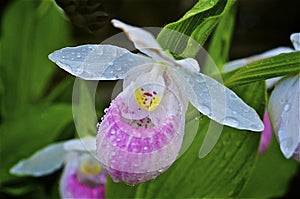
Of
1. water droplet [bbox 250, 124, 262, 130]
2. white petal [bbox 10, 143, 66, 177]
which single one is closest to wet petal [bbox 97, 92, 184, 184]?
water droplet [bbox 250, 124, 262, 130]

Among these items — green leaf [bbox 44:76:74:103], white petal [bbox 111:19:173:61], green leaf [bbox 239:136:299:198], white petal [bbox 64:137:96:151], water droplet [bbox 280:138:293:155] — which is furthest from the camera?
green leaf [bbox 44:76:74:103]

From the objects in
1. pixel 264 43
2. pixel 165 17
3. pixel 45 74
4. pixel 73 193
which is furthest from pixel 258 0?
pixel 73 193

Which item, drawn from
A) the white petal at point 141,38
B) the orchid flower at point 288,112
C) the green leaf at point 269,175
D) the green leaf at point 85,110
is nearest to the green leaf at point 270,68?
the orchid flower at point 288,112

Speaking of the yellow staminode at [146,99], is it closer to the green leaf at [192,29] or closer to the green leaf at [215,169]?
the green leaf at [192,29]

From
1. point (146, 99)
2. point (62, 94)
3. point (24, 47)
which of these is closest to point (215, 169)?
point (146, 99)

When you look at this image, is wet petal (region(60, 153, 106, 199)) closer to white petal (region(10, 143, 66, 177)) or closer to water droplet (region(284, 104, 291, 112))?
white petal (region(10, 143, 66, 177))

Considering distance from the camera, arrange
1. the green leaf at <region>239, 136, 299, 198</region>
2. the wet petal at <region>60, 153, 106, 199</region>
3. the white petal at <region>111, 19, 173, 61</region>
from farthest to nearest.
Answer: the green leaf at <region>239, 136, 299, 198</region>, the wet petal at <region>60, 153, 106, 199</region>, the white petal at <region>111, 19, 173, 61</region>

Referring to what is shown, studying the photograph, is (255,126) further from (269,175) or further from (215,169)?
(269,175)
